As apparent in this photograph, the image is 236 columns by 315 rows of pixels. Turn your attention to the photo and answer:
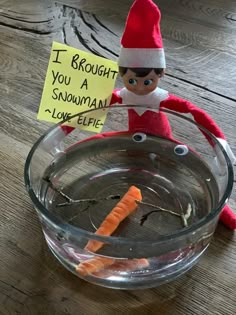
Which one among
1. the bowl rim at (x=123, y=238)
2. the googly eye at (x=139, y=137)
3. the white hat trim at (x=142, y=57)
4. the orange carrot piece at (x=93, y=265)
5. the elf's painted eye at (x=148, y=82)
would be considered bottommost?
the orange carrot piece at (x=93, y=265)

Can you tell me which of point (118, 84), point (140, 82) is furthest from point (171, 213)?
point (118, 84)

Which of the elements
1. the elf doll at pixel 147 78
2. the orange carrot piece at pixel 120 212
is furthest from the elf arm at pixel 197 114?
the orange carrot piece at pixel 120 212

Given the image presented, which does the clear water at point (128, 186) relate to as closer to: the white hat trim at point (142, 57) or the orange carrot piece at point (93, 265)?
the orange carrot piece at point (93, 265)

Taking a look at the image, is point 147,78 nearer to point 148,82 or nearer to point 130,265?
point 148,82

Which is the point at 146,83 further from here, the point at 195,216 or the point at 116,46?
the point at 116,46

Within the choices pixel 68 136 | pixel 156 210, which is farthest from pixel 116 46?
pixel 156 210

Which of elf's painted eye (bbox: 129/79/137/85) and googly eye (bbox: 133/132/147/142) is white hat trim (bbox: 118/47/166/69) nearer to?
elf's painted eye (bbox: 129/79/137/85)

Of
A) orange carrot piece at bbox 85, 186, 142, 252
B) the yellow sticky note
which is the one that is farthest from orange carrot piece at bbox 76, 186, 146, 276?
the yellow sticky note
